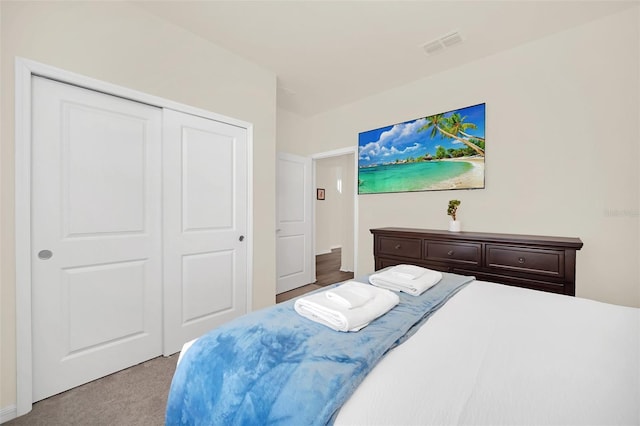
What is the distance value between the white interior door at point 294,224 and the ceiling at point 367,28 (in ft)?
4.66

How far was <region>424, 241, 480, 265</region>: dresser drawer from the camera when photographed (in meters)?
2.40

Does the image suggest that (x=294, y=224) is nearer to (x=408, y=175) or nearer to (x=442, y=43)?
(x=408, y=175)

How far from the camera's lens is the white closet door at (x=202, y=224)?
7.54 ft

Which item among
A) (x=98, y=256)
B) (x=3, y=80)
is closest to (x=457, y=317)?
(x=98, y=256)

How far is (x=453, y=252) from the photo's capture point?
2.51 metres

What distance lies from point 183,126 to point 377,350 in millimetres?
2362

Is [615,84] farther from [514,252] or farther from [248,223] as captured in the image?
[248,223]

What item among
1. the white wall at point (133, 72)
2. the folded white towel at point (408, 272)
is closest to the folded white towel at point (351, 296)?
the folded white towel at point (408, 272)

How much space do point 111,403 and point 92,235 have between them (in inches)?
43.5

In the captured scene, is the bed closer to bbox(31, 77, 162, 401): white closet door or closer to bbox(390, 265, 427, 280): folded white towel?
bbox(390, 265, 427, 280): folded white towel

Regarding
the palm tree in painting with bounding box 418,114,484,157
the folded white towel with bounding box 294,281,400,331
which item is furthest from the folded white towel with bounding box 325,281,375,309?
the palm tree in painting with bounding box 418,114,484,157

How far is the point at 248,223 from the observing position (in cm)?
284

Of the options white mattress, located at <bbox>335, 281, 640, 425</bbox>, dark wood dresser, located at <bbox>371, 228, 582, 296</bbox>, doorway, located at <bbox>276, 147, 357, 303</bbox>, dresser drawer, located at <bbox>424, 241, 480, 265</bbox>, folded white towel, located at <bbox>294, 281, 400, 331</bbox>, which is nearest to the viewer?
white mattress, located at <bbox>335, 281, 640, 425</bbox>

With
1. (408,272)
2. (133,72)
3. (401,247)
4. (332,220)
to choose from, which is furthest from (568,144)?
(332,220)
